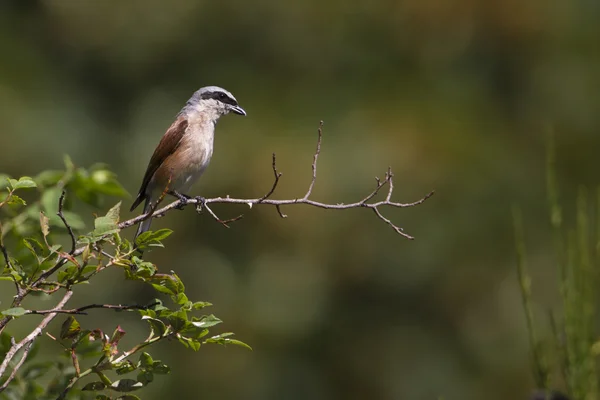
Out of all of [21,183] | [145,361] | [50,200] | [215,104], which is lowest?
[145,361]

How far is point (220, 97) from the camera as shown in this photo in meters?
6.08

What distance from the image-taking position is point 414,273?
485 inches

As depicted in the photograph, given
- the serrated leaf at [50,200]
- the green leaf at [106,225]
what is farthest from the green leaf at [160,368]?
the serrated leaf at [50,200]

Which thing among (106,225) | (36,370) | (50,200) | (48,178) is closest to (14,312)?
(106,225)

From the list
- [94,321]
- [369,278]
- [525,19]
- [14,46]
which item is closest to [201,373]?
[94,321]

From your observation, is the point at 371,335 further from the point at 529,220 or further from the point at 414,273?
the point at 529,220

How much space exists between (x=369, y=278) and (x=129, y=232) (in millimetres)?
3507

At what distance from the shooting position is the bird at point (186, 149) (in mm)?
5695

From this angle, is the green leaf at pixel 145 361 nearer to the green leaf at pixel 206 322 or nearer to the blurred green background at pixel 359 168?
the green leaf at pixel 206 322

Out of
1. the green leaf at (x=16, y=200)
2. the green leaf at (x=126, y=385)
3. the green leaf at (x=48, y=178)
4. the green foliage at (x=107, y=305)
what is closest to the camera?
the green foliage at (x=107, y=305)

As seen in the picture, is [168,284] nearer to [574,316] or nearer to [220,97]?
[574,316]

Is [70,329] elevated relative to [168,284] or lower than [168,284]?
lower

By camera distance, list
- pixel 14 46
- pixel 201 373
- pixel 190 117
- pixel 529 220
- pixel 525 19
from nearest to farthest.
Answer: pixel 190 117 < pixel 201 373 < pixel 529 220 < pixel 14 46 < pixel 525 19

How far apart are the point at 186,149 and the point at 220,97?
1.75ft
